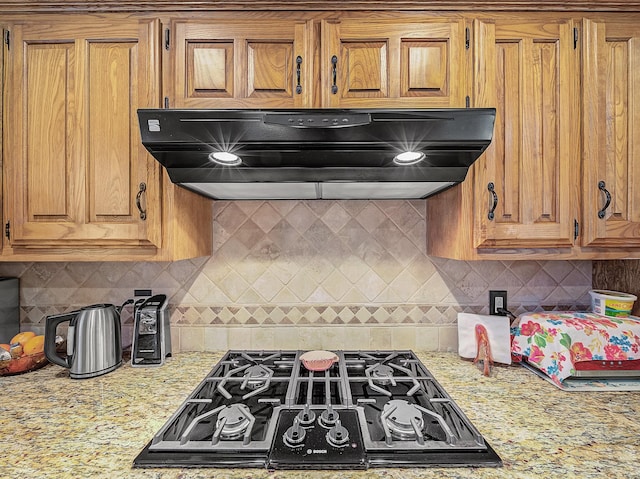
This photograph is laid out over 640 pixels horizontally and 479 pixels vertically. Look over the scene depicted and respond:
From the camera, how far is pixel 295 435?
0.88 m

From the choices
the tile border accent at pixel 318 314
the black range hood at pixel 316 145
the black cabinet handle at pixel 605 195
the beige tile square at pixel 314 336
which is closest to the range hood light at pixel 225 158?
the black range hood at pixel 316 145

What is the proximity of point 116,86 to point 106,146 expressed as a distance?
20cm

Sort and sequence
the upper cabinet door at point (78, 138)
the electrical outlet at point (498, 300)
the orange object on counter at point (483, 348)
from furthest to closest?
the electrical outlet at point (498, 300)
the orange object on counter at point (483, 348)
the upper cabinet door at point (78, 138)

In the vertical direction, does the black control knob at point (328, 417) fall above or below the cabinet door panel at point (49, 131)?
below

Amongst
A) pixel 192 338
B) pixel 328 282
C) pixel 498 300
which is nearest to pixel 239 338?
pixel 192 338

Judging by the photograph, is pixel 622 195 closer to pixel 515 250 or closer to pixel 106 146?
pixel 515 250

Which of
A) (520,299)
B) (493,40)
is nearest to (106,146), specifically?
(493,40)

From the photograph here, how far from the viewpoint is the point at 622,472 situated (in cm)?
77

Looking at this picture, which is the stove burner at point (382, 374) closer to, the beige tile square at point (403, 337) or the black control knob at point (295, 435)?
the beige tile square at point (403, 337)

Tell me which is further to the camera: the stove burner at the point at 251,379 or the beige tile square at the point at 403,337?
the beige tile square at the point at 403,337

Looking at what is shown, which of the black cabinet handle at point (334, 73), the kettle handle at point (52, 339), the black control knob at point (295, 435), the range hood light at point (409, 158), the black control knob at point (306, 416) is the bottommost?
the black control knob at point (295, 435)

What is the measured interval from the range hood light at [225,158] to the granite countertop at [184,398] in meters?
0.76

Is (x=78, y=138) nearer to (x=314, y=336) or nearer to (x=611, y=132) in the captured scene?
(x=314, y=336)

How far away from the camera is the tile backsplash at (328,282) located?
1.51 meters
